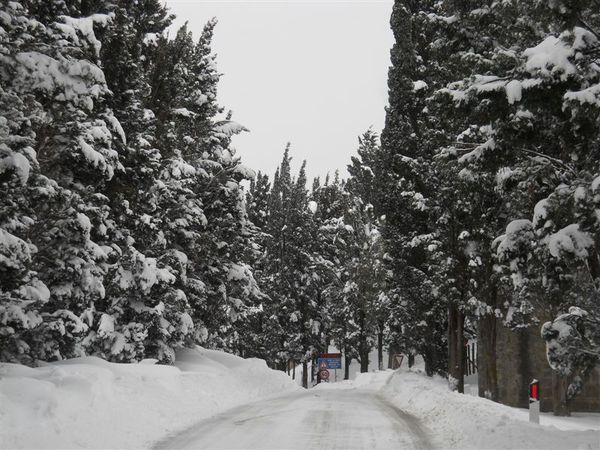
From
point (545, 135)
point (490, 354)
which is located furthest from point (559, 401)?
point (545, 135)

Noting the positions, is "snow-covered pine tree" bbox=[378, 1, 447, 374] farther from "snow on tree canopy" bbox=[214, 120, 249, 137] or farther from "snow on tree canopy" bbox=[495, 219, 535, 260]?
"snow on tree canopy" bbox=[495, 219, 535, 260]

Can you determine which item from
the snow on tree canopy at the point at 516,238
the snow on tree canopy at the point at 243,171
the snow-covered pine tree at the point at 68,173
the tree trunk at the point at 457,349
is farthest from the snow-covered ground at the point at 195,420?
the snow on tree canopy at the point at 243,171

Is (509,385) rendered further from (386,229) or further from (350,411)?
(350,411)

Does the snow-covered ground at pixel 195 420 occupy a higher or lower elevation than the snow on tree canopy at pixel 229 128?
lower

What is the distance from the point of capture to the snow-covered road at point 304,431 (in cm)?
986

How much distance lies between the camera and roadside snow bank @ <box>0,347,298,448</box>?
905 centimetres

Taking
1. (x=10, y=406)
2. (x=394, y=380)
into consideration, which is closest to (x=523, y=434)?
(x=10, y=406)

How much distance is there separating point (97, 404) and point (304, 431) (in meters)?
4.00

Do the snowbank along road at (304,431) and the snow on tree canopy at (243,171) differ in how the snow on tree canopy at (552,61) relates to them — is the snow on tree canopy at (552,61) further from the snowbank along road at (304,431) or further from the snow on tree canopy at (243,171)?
the snow on tree canopy at (243,171)

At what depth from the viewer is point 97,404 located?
444 inches

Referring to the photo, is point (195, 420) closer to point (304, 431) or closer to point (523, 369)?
point (304, 431)

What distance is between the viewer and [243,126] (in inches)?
1110

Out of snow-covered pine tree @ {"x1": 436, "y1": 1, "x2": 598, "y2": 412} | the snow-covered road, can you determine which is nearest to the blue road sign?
the snow-covered road

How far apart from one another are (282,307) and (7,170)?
38.0 m
